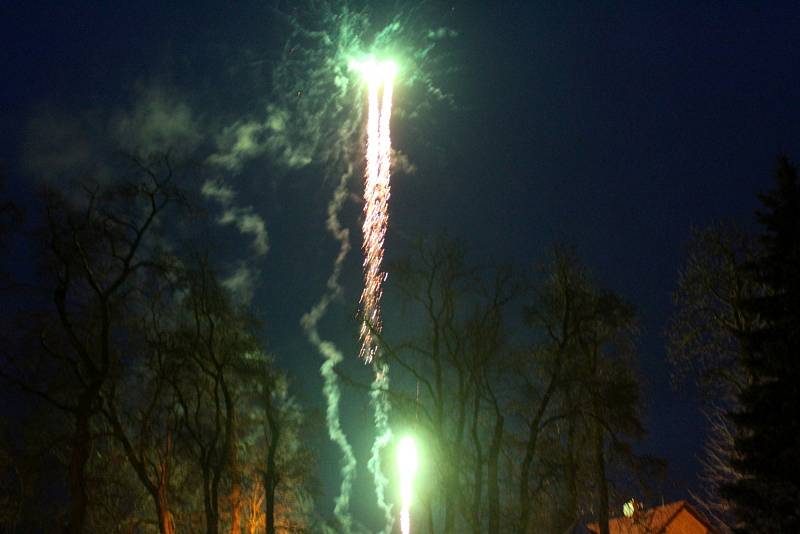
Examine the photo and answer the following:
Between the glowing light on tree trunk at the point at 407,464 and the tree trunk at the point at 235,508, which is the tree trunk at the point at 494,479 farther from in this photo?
the tree trunk at the point at 235,508

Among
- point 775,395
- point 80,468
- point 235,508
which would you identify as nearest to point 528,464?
point 775,395

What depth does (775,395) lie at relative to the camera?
14195 millimetres

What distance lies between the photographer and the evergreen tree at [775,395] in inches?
548

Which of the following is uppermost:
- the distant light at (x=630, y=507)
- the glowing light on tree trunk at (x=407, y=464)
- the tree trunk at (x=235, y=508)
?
the glowing light on tree trunk at (x=407, y=464)

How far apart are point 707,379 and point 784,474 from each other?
231 inches

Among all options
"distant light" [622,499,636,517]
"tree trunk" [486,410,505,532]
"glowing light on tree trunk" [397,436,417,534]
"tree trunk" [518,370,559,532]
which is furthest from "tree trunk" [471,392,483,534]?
"distant light" [622,499,636,517]

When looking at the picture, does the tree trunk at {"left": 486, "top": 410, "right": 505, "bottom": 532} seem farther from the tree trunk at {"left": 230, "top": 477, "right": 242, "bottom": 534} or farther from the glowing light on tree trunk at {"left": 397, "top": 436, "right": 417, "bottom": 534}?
the tree trunk at {"left": 230, "top": 477, "right": 242, "bottom": 534}

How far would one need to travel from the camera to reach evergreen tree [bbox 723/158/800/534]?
1391 cm

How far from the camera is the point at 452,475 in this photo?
21516 mm

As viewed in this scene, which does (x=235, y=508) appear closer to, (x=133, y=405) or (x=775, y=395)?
(x=133, y=405)

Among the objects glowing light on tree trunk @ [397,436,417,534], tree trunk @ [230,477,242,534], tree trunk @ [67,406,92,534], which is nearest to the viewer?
tree trunk @ [67,406,92,534]

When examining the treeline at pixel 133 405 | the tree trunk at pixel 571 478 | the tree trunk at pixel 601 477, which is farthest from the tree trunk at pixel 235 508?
the tree trunk at pixel 601 477

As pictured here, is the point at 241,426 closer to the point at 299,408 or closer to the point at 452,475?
the point at 299,408

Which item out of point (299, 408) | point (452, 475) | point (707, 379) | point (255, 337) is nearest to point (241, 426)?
point (299, 408)
